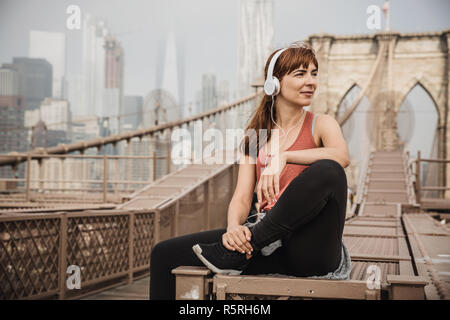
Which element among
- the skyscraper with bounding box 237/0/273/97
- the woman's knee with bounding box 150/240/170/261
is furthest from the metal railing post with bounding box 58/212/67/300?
the skyscraper with bounding box 237/0/273/97

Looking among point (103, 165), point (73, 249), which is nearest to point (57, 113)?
point (103, 165)

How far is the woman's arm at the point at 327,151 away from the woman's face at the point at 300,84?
0.33ft

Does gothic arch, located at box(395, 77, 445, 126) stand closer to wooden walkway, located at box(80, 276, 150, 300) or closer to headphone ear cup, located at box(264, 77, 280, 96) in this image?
wooden walkway, located at box(80, 276, 150, 300)

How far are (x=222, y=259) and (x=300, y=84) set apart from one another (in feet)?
1.99

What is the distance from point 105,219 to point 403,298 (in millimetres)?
3871

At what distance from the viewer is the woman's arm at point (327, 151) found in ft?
4.50

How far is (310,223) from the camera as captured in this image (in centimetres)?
129

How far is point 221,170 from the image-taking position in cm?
865

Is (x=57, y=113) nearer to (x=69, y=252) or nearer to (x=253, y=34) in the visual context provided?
(x=253, y=34)

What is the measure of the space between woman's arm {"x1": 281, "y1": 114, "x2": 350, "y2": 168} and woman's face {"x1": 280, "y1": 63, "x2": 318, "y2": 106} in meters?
0.10

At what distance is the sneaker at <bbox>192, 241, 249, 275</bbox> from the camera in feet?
4.55

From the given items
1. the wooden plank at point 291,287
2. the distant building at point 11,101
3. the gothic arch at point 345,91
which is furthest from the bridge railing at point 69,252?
the distant building at point 11,101

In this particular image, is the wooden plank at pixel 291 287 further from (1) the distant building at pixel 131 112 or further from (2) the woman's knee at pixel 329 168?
(1) the distant building at pixel 131 112

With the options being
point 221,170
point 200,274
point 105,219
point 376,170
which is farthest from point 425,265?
point 376,170
